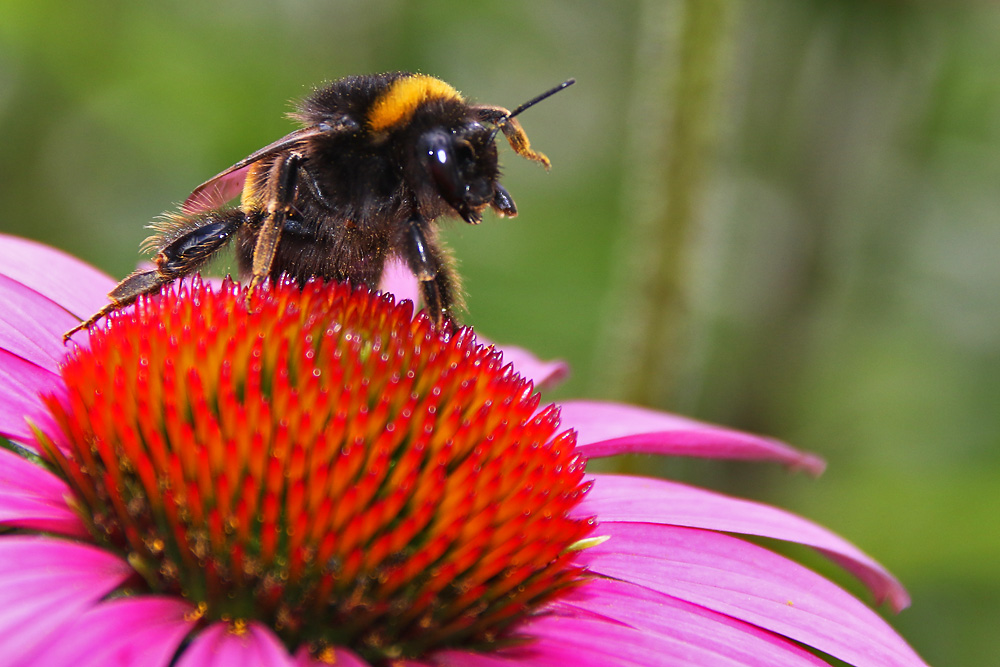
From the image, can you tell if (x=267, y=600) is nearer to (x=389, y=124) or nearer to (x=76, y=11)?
(x=389, y=124)

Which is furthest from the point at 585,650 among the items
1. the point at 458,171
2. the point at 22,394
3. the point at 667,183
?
the point at 667,183

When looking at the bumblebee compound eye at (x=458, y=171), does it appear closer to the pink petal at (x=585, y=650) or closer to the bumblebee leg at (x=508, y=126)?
the bumblebee leg at (x=508, y=126)

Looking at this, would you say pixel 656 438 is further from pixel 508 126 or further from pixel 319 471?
pixel 319 471

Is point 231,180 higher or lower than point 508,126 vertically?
lower

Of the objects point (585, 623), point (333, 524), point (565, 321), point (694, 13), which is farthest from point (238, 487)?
point (565, 321)

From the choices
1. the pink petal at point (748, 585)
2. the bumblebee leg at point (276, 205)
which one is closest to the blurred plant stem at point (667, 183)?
the pink petal at point (748, 585)

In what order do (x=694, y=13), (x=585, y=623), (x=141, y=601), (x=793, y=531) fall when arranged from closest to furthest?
(x=141, y=601) → (x=585, y=623) → (x=793, y=531) → (x=694, y=13)
